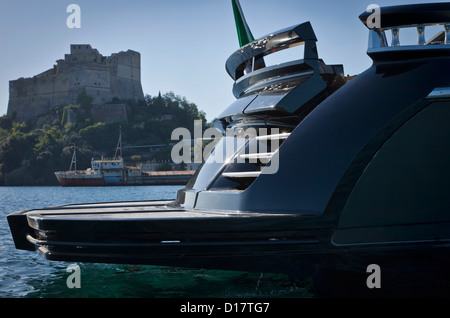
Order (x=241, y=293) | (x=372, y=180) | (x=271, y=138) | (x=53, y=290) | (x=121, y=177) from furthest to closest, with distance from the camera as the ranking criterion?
1. (x=121, y=177)
2. (x=53, y=290)
3. (x=241, y=293)
4. (x=271, y=138)
5. (x=372, y=180)

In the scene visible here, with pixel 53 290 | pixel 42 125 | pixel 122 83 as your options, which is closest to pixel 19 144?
pixel 42 125

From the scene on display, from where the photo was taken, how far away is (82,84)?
331 ft

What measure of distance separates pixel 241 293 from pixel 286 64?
228 cm

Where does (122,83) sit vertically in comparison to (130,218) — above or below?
above

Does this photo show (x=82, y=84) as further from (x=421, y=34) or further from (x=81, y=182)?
(x=421, y=34)

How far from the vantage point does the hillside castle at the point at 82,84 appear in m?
101

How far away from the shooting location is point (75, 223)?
13.6 feet

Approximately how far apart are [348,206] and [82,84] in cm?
10292

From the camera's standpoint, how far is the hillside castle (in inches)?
3991

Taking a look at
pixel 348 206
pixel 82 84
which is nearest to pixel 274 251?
pixel 348 206

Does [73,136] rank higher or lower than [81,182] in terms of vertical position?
higher

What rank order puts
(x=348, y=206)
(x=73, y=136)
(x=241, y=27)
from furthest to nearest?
(x=73, y=136) < (x=241, y=27) < (x=348, y=206)

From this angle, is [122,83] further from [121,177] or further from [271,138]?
[271,138]

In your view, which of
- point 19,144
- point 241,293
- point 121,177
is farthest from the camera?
point 19,144
